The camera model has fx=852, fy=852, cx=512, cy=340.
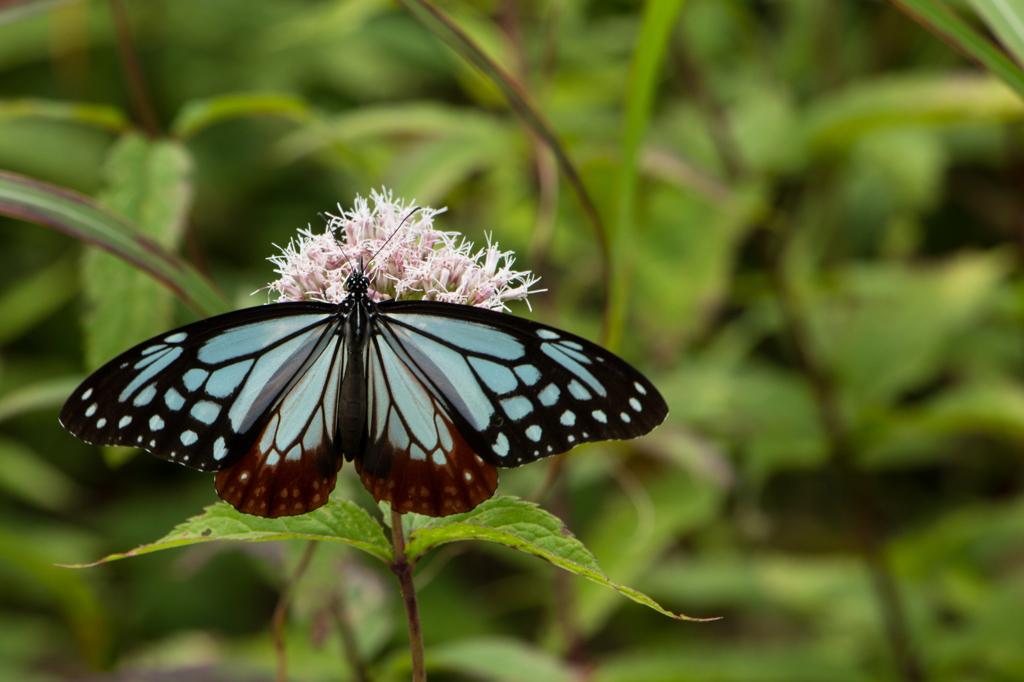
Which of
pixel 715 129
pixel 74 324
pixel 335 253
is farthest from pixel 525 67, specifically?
pixel 74 324

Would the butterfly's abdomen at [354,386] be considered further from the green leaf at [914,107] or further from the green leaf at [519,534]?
the green leaf at [914,107]

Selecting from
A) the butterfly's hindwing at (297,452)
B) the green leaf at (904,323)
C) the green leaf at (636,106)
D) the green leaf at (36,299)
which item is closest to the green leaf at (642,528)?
the green leaf at (904,323)

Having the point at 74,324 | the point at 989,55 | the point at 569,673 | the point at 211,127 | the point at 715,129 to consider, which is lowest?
the point at 569,673

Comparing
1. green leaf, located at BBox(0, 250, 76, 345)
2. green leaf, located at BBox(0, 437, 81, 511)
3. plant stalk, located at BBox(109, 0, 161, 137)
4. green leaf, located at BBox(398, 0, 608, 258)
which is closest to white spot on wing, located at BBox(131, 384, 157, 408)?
green leaf, located at BBox(398, 0, 608, 258)

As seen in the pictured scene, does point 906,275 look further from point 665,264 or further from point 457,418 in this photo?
point 457,418

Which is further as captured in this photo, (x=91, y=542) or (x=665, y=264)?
(x=91, y=542)

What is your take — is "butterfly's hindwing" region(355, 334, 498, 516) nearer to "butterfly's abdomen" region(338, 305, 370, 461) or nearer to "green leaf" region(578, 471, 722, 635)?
"butterfly's abdomen" region(338, 305, 370, 461)
